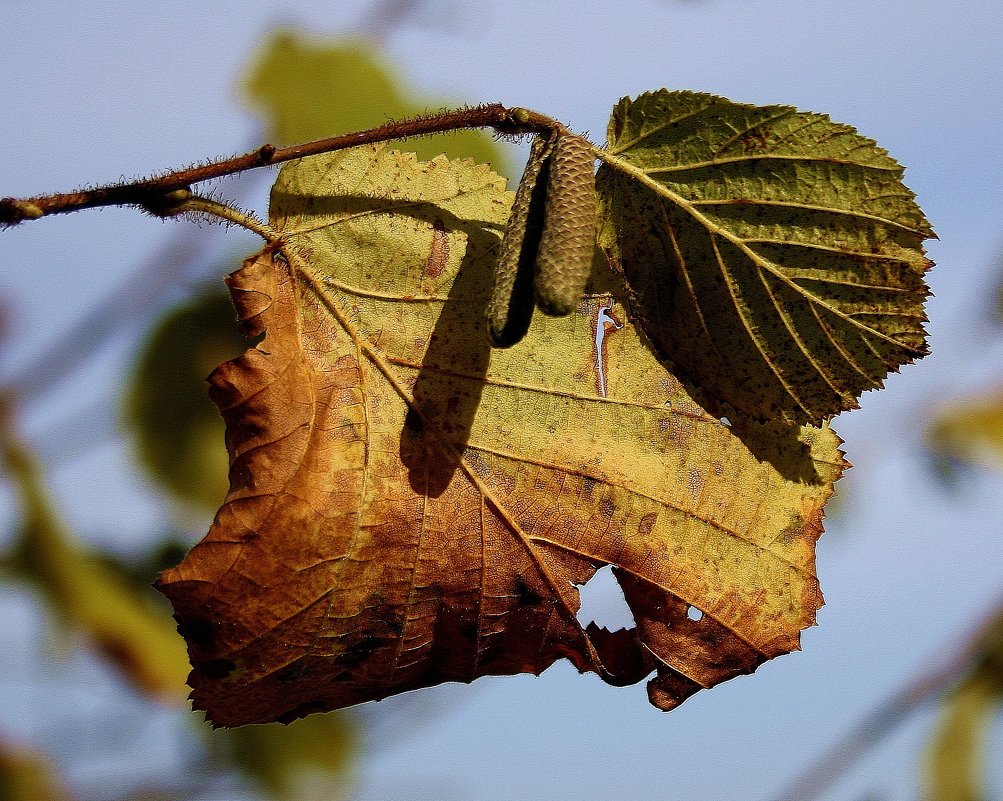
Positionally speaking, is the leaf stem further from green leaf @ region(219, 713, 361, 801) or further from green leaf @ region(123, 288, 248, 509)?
green leaf @ region(219, 713, 361, 801)

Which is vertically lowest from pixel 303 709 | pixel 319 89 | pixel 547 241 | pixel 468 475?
pixel 303 709

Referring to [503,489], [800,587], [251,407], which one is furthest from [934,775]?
[251,407]

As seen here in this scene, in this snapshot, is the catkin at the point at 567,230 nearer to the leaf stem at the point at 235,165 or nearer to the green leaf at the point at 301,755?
the leaf stem at the point at 235,165

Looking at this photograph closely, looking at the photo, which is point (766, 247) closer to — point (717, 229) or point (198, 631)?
point (717, 229)

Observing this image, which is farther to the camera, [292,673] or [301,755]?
[301,755]

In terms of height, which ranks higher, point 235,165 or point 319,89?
point 319,89

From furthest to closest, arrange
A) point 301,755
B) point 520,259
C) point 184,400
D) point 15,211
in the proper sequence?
point 301,755 < point 184,400 < point 520,259 < point 15,211

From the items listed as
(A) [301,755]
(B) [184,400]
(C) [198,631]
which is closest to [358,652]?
(C) [198,631]
